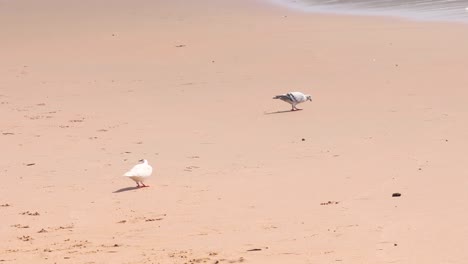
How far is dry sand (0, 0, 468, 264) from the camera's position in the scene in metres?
6.32

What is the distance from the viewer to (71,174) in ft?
28.8

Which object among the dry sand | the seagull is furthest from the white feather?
the dry sand

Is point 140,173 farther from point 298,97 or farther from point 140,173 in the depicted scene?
point 298,97

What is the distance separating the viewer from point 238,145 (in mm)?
9680

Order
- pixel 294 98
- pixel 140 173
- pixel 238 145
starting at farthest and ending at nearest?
pixel 294 98 < pixel 238 145 < pixel 140 173

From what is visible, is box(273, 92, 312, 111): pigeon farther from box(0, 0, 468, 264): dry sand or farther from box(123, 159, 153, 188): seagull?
box(123, 159, 153, 188): seagull

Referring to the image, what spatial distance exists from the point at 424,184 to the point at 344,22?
12.8 meters

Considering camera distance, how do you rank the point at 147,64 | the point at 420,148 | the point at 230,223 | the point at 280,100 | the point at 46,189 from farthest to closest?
the point at 147,64, the point at 280,100, the point at 420,148, the point at 46,189, the point at 230,223

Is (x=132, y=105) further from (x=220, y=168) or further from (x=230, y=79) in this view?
(x=220, y=168)

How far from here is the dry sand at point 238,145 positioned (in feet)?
20.7

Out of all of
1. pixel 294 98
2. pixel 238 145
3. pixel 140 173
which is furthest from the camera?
pixel 294 98

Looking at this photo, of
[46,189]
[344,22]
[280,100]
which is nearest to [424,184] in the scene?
[46,189]


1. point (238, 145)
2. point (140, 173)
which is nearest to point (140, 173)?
point (140, 173)

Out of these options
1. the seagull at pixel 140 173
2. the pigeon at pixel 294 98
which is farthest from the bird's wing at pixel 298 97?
the seagull at pixel 140 173
